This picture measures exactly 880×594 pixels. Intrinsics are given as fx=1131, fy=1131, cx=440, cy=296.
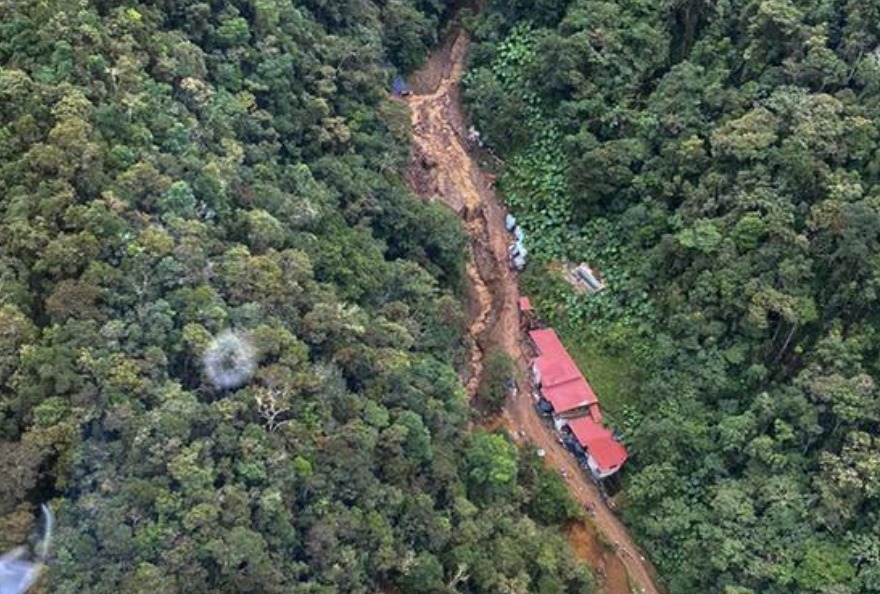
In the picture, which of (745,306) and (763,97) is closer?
(745,306)

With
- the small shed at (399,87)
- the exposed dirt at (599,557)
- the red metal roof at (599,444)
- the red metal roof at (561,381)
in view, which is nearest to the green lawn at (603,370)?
the red metal roof at (561,381)

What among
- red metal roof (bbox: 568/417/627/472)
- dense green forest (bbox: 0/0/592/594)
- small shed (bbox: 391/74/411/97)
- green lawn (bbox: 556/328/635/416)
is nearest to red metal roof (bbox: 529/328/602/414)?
green lawn (bbox: 556/328/635/416)

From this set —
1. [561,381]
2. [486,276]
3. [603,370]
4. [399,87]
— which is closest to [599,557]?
[561,381]

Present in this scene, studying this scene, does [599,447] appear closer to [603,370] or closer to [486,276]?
[603,370]

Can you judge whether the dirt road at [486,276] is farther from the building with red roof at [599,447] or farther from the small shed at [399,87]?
the building with red roof at [599,447]

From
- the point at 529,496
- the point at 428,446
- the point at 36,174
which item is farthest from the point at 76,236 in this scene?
the point at 529,496

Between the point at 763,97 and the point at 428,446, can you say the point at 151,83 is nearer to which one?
the point at 428,446

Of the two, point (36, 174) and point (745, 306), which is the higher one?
point (745, 306)

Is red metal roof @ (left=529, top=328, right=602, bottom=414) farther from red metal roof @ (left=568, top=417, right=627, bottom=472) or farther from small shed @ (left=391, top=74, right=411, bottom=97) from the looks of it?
small shed @ (left=391, top=74, right=411, bottom=97)
